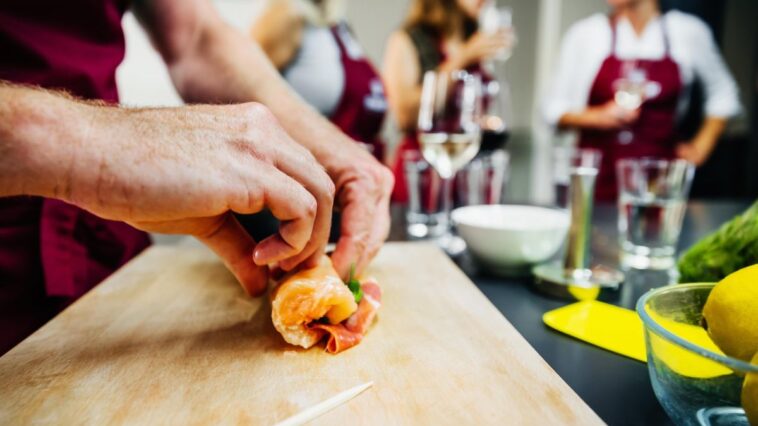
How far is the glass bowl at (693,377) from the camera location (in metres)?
0.43

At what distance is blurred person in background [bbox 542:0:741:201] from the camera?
295 centimetres

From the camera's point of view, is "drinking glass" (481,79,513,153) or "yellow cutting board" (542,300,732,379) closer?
"yellow cutting board" (542,300,732,379)

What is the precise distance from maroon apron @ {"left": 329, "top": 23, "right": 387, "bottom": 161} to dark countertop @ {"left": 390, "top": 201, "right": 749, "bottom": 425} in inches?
51.0

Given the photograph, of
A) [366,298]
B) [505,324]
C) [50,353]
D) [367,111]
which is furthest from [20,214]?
[367,111]

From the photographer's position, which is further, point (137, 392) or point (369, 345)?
point (369, 345)

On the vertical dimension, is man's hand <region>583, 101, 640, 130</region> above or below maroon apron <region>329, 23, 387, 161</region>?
below

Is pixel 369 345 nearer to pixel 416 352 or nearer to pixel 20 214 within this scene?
pixel 416 352

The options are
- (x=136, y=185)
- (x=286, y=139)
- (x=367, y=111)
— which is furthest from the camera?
(x=367, y=111)

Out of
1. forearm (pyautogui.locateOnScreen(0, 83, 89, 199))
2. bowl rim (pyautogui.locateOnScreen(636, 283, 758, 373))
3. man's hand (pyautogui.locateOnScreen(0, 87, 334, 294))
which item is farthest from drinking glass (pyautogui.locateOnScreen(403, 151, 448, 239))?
forearm (pyautogui.locateOnScreen(0, 83, 89, 199))

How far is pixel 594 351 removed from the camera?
2.22ft

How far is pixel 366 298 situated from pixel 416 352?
0.44ft

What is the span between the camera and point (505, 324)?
733 mm

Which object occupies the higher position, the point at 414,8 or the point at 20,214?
the point at 414,8

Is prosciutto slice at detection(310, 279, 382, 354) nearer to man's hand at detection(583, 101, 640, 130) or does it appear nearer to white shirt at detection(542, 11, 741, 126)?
man's hand at detection(583, 101, 640, 130)
